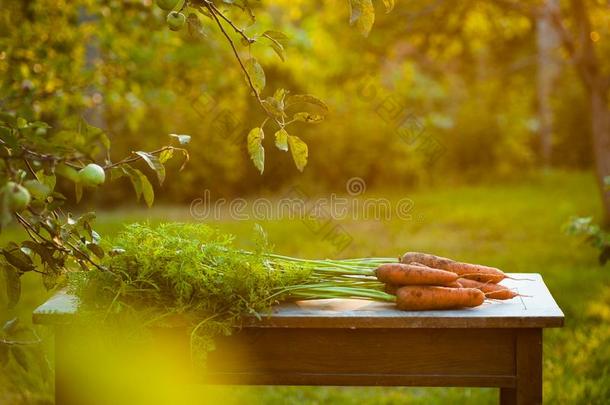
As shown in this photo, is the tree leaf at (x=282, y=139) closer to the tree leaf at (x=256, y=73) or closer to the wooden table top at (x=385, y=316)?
the tree leaf at (x=256, y=73)

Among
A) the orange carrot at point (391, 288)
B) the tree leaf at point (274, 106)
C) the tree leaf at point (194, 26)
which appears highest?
the tree leaf at point (194, 26)

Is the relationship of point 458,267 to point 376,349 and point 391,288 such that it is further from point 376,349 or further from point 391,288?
point 376,349

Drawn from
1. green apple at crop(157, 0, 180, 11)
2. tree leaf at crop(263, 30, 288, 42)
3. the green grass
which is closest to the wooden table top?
tree leaf at crop(263, 30, 288, 42)

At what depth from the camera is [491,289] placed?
115 inches

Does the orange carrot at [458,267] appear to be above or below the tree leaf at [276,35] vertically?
below

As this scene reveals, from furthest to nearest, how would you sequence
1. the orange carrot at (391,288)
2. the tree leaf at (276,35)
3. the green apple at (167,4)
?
the orange carrot at (391,288)
the tree leaf at (276,35)
the green apple at (167,4)

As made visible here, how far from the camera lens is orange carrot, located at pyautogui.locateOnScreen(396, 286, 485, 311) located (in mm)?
2705

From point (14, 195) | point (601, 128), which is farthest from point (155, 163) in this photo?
point (601, 128)

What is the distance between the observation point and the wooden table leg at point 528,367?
267 centimetres

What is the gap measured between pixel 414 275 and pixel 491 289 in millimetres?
332

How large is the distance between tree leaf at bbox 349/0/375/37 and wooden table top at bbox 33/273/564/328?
856 mm

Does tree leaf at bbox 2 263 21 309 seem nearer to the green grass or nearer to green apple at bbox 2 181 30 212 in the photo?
green apple at bbox 2 181 30 212

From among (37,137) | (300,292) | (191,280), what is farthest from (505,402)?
(37,137)

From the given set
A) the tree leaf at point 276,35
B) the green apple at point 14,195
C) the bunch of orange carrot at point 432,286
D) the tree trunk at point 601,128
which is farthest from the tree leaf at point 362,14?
the tree trunk at point 601,128
